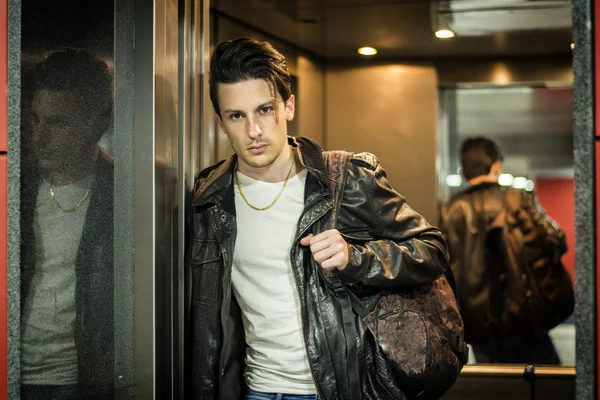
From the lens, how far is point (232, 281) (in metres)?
2.67

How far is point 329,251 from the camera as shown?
2354mm

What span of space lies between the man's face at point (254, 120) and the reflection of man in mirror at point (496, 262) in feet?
8.89

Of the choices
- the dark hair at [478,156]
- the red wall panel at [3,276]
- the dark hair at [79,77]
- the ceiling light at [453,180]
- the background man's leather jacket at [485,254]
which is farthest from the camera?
the dark hair at [478,156]

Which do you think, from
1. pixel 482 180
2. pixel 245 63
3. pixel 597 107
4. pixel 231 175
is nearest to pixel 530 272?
pixel 482 180

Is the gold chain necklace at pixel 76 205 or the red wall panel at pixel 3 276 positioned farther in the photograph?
the gold chain necklace at pixel 76 205

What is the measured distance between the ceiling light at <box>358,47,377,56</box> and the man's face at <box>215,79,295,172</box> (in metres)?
2.40

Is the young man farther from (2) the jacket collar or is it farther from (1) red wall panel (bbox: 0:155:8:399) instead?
(1) red wall panel (bbox: 0:155:8:399)

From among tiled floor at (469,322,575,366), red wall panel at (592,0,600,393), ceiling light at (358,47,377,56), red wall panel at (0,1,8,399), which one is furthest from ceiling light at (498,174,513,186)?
red wall panel at (0,1,8,399)

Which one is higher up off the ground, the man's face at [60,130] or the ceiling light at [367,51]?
the ceiling light at [367,51]

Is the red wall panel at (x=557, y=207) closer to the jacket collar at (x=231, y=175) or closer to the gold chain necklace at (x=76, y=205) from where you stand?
the jacket collar at (x=231, y=175)

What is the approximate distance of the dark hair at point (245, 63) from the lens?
8.84ft

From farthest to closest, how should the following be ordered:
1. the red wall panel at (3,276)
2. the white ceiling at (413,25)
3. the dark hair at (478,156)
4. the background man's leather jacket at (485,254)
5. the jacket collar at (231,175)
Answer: the dark hair at (478,156) → the background man's leather jacket at (485,254) → the white ceiling at (413,25) → the jacket collar at (231,175) → the red wall panel at (3,276)

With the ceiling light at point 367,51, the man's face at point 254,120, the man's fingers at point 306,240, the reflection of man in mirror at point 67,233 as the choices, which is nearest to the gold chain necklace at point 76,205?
the reflection of man in mirror at point 67,233

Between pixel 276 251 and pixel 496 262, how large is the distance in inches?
117
